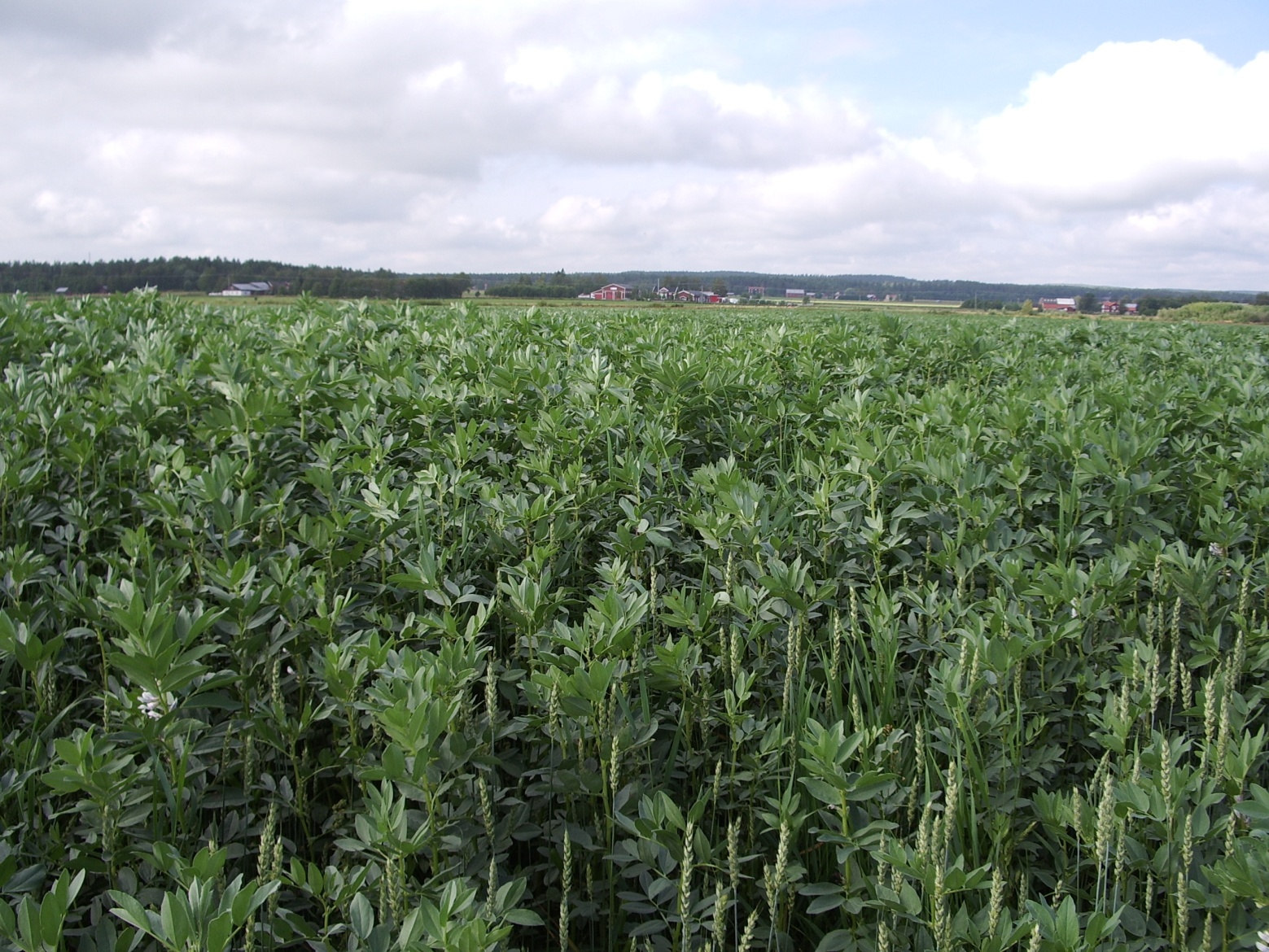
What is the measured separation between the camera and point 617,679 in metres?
1.94

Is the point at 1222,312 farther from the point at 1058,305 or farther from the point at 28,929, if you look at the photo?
the point at 28,929

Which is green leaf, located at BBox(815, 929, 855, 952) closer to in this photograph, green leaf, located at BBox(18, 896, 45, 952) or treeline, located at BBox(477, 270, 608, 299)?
green leaf, located at BBox(18, 896, 45, 952)

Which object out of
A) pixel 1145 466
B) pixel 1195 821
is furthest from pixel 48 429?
pixel 1145 466

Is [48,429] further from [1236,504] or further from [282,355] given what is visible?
[1236,504]

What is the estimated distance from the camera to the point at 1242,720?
6.38 ft

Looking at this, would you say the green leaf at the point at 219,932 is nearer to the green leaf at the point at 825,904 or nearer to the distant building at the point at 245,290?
the green leaf at the point at 825,904

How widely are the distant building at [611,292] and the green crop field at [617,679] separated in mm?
67576

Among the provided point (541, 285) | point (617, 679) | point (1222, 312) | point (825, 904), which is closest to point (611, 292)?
point (541, 285)

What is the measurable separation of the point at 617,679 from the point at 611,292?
71513mm

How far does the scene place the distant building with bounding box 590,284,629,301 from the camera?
230ft

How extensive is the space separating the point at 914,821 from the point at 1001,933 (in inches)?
25.8

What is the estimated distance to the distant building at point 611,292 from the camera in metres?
70.1

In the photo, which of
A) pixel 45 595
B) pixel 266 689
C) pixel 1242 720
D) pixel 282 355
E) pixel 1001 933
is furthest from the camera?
pixel 282 355

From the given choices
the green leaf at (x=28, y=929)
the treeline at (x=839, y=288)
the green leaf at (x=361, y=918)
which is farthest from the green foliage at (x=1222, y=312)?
the green leaf at (x=28, y=929)
